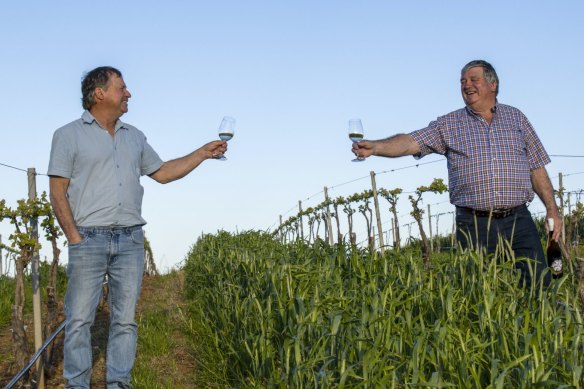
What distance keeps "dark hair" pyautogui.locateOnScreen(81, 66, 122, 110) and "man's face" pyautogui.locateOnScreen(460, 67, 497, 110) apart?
214 cm

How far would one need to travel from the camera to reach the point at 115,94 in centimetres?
421

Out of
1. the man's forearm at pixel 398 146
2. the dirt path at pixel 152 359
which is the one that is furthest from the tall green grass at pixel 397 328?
the man's forearm at pixel 398 146

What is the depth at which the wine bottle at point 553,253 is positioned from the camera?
15.7ft

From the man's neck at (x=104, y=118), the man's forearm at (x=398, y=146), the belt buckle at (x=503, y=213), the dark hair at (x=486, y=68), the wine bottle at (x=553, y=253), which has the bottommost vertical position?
the wine bottle at (x=553, y=253)

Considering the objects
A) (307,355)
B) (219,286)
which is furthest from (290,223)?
(307,355)

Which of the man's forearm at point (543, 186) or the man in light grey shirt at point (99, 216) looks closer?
the man in light grey shirt at point (99, 216)

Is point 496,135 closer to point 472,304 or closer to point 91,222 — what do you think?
point 472,304

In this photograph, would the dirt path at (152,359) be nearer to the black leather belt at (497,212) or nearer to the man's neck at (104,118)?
the man's neck at (104,118)

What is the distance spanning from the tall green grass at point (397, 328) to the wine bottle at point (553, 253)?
820 millimetres

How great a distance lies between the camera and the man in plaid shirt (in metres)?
4.58

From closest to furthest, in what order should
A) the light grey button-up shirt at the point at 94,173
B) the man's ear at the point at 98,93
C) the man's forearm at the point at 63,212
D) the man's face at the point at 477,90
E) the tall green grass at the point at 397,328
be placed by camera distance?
the tall green grass at the point at 397,328
the man's forearm at the point at 63,212
the light grey button-up shirt at the point at 94,173
the man's ear at the point at 98,93
the man's face at the point at 477,90

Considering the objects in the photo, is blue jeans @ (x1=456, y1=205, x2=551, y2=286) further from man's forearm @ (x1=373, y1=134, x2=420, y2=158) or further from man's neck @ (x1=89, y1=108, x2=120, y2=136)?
man's neck @ (x1=89, y1=108, x2=120, y2=136)

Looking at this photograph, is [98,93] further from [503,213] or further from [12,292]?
[12,292]

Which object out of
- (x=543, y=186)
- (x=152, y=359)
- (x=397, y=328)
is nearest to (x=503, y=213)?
(x=543, y=186)
